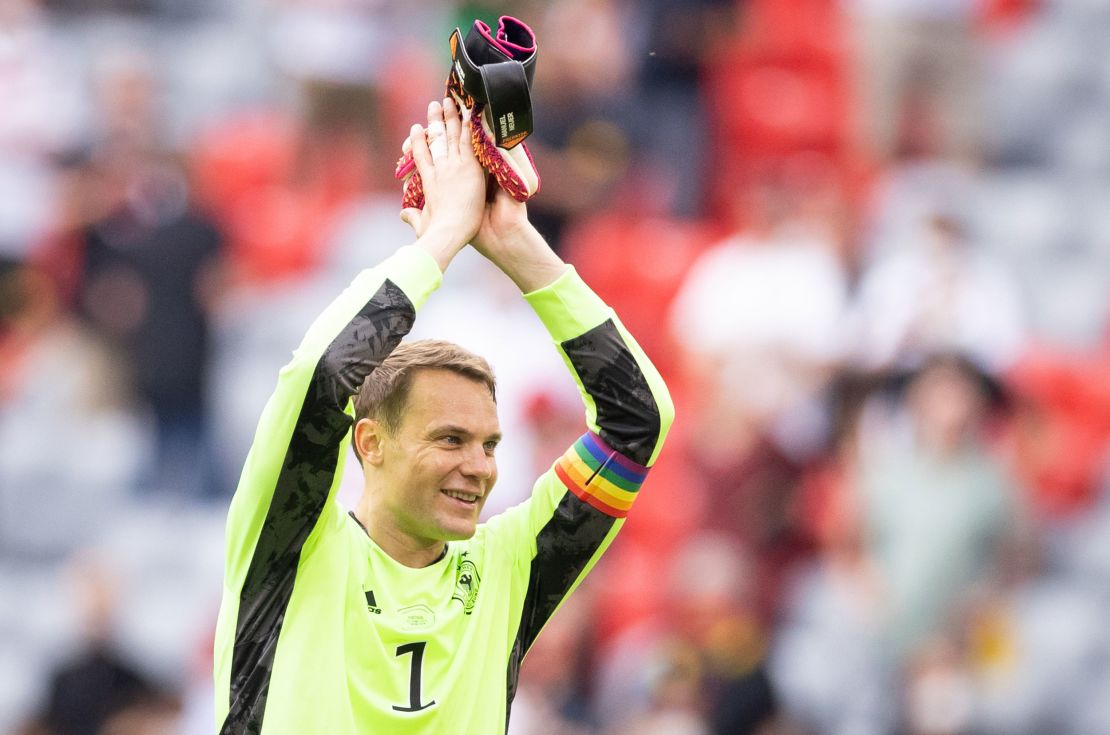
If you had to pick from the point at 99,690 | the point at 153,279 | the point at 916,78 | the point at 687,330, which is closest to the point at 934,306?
the point at 687,330

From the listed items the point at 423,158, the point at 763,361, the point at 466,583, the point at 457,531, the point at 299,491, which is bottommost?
the point at 466,583

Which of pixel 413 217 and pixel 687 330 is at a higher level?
pixel 413 217

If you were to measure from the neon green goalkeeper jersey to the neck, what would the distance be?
0.03 metres

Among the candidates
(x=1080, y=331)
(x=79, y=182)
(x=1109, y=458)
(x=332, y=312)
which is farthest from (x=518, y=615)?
(x=79, y=182)

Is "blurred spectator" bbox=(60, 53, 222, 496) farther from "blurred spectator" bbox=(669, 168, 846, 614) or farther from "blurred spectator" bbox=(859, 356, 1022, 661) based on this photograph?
"blurred spectator" bbox=(859, 356, 1022, 661)

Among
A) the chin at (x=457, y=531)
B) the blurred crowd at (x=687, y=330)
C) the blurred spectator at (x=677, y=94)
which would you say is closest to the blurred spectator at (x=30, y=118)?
the blurred crowd at (x=687, y=330)

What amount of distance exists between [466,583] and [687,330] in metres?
5.16

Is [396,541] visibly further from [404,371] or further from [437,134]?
[437,134]

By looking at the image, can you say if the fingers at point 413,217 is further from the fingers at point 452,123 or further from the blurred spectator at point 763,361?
the blurred spectator at point 763,361

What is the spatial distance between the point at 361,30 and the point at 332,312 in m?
7.43

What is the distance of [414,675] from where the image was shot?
372 centimetres

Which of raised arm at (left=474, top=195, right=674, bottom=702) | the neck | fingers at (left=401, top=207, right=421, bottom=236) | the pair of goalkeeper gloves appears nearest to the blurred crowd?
raised arm at (left=474, top=195, right=674, bottom=702)

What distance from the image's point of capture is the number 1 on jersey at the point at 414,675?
368 centimetres

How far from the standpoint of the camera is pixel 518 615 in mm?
3980
